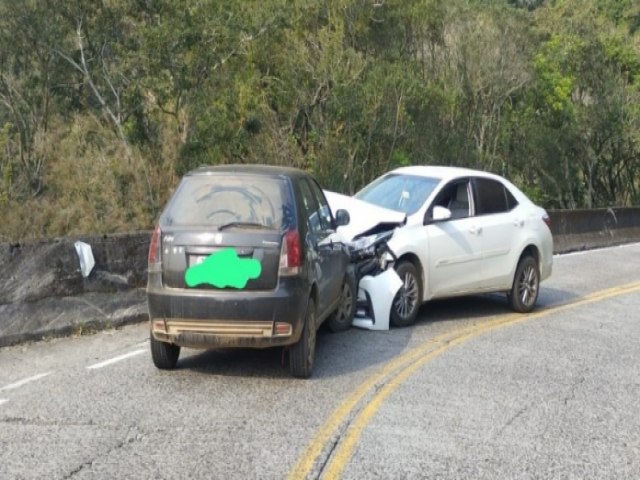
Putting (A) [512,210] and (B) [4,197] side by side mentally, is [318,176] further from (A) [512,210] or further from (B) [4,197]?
(A) [512,210]

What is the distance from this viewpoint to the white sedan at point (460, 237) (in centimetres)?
1109

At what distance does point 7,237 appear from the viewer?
21.6 m

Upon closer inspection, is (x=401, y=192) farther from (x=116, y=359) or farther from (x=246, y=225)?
(x=116, y=359)

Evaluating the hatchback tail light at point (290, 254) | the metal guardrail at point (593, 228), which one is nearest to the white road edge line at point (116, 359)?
the hatchback tail light at point (290, 254)

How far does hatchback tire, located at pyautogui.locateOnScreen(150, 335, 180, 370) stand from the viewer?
8.21m

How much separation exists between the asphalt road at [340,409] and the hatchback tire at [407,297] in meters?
0.23

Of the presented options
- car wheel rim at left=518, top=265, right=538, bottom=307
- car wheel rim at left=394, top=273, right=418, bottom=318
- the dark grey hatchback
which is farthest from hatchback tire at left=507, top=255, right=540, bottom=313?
the dark grey hatchback

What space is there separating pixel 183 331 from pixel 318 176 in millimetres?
16157

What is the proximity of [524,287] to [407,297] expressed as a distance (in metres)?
2.30

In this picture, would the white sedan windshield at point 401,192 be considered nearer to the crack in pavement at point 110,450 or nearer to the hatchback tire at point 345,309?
the hatchback tire at point 345,309

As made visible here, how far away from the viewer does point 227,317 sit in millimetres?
7703

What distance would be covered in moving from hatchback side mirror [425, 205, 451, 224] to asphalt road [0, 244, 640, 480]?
1350 mm

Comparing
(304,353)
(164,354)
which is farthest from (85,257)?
(304,353)

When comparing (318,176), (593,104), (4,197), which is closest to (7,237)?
(4,197)
